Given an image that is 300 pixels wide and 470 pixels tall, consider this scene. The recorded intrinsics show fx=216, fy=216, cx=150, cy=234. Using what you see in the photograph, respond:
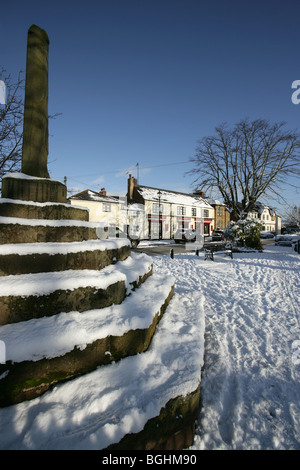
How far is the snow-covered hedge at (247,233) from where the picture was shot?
15.8 m

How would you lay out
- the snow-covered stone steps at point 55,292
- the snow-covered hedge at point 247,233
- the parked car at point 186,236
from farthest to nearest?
the parked car at point 186,236, the snow-covered hedge at point 247,233, the snow-covered stone steps at point 55,292

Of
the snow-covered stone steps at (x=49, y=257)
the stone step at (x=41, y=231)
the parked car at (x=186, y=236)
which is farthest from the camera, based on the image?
the parked car at (x=186, y=236)

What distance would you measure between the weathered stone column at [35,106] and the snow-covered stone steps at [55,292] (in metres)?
2.31

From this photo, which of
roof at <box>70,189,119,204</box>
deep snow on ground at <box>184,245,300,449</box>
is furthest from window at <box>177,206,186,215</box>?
deep snow on ground at <box>184,245,300,449</box>

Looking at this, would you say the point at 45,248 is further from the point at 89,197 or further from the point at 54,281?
the point at 89,197

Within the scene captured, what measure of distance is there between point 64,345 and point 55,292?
2.00 feet

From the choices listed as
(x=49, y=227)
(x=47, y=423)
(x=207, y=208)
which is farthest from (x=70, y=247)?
(x=207, y=208)

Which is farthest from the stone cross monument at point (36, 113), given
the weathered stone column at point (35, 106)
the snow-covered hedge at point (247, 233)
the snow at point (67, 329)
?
the snow-covered hedge at point (247, 233)

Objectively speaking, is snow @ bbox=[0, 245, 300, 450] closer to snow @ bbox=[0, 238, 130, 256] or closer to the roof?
snow @ bbox=[0, 238, 130, 256]

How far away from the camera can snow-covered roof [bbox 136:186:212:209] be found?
31.9m

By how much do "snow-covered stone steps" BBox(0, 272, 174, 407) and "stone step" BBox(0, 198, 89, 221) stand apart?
1.65 meters

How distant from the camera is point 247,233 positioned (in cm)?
1595

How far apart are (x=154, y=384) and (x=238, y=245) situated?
15.8 m

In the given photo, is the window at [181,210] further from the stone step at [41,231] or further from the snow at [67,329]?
the snow at [67,329]
